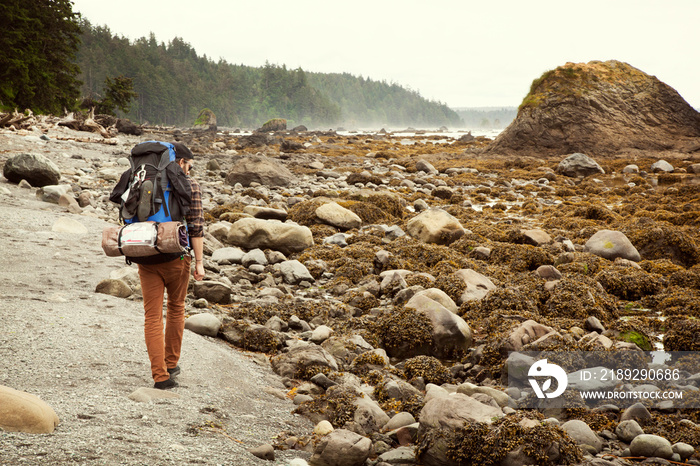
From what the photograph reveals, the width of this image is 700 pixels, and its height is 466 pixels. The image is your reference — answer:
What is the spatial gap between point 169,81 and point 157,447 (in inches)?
4523

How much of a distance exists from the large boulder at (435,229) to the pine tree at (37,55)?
3059 centimetres

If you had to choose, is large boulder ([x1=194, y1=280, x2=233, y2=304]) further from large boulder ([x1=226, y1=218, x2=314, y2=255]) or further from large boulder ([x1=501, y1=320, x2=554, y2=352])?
large boulder ([x1=501, y1=320, x2=554, y2=352])

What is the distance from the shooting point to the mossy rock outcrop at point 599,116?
27.6m

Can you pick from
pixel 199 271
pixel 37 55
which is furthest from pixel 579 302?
pixel 37 55

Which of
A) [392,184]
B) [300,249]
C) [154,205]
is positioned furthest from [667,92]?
[154,205]

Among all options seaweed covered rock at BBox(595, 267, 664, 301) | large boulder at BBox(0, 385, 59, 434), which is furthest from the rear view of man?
seaweed covered rock at BBox(595, 267, 664, 301)

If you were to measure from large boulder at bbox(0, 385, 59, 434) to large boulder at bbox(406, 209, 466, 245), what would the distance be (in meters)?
8.64

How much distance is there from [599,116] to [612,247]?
73.1 feet

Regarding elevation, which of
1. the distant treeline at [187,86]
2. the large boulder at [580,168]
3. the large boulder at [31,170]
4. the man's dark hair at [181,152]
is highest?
the distant treeline at [187,86]

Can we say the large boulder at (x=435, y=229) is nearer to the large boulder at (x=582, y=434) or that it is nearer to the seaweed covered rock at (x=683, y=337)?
the seaweed covered rock at (x=683, y=337)

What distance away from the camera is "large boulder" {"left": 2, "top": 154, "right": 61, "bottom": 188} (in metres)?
10.3

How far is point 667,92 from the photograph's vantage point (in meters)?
29.2

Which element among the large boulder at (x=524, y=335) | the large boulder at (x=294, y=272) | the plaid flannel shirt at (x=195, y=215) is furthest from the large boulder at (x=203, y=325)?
the large boulder at (x=524, y=335)

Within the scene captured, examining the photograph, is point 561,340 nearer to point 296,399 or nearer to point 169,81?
point 296,399
